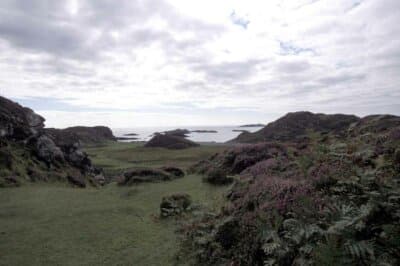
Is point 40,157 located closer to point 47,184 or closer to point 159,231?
point 47,184

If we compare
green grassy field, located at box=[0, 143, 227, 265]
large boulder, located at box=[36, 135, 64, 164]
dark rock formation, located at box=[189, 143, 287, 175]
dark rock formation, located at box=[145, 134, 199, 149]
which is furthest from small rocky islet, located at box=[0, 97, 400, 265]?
dark rock formation, located at box=[145, 134, 199, 149]

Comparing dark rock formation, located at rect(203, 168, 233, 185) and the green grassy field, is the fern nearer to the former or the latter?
the green grassy field

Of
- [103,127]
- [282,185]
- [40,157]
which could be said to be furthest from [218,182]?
[103,127]

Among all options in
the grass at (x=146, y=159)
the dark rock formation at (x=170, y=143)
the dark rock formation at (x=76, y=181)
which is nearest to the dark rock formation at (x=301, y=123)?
the dark rock formation at (x=170, y=143)

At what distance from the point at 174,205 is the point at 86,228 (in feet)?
11.2

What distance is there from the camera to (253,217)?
7492 millimetres

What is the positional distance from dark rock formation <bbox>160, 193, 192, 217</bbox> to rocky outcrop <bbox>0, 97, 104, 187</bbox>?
40.5 feet

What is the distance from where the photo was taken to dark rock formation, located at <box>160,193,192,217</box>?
1182cm

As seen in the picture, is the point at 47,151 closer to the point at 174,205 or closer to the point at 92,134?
the point at 174,205

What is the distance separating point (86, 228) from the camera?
10.7 meters

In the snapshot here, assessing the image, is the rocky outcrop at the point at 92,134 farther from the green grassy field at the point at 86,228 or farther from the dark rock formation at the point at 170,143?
the green grassy field at the point at 86,228

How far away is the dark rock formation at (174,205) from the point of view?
38.8ft

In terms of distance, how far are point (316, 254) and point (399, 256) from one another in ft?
3.54

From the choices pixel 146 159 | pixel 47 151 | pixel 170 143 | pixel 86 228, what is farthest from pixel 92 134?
pixel 86 228
